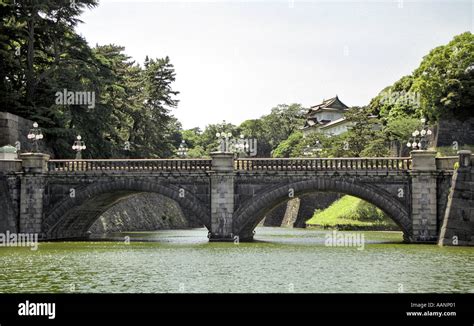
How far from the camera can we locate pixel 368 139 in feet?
256

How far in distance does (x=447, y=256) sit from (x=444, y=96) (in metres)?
34.6

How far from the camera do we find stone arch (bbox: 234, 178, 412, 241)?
44.2 m

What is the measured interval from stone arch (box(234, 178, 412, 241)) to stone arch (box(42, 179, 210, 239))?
7.56 ft

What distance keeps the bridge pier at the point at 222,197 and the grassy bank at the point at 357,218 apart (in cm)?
2412

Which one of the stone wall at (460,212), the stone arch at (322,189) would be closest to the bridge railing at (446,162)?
the stone wall at (460,212)

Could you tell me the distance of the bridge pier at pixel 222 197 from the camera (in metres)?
45.9

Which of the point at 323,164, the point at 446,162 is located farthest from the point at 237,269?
the point at 446,162

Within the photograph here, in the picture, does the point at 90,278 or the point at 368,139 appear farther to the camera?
the point at 368,139

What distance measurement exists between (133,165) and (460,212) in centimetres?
1969

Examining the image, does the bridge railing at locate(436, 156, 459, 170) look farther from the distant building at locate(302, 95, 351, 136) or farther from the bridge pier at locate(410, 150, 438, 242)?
the distant building at locate(302, 95, 351, 136)

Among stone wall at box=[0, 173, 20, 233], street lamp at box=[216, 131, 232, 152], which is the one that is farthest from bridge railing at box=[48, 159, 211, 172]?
stone wall at box=[0, 173, 20, 233]
